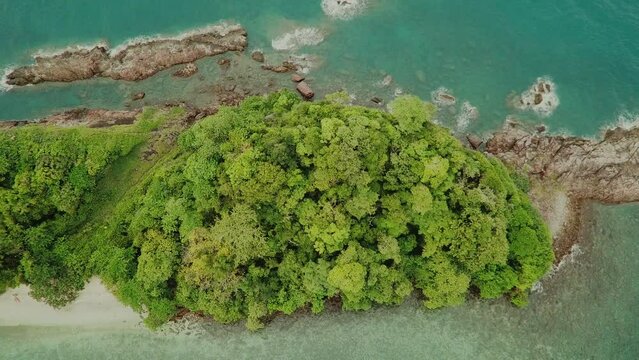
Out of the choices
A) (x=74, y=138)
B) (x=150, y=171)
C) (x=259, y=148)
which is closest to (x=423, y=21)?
(x=259, y=148)

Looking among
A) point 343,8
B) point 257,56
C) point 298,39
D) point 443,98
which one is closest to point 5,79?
point 257,56

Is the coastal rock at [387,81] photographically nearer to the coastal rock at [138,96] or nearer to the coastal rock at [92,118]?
the coastal rock at [138,96]

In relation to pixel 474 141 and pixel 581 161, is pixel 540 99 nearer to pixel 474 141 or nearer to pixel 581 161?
pixel 581 161

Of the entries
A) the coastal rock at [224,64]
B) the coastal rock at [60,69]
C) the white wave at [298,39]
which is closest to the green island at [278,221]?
the coastal rock at [60,69]

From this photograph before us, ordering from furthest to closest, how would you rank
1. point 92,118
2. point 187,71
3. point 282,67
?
point 282,67
point 187,71
point 92,118

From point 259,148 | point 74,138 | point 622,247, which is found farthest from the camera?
point 622,247

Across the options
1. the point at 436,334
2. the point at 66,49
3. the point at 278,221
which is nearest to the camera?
the point at 278,221

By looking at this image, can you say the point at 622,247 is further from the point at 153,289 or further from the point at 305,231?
the point at 153,289
